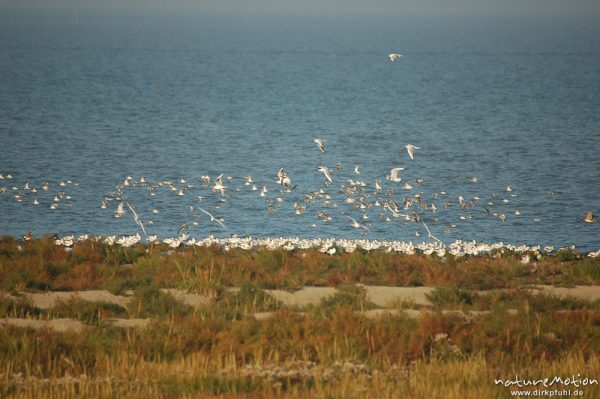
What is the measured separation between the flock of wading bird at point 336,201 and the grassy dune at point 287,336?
942 centimetres

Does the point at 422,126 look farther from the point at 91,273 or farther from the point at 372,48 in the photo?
the point at 372,48

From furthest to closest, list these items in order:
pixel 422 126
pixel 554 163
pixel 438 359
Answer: pixel 422 126
pixel 554 163
pixel 438 359

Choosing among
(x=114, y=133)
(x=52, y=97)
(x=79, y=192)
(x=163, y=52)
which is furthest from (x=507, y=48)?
(x=79, y=192)

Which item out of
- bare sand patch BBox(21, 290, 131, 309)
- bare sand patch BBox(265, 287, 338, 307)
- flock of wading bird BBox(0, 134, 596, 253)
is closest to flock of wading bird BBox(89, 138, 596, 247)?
flock of wading bird BBox(0, 134, 596, 253)

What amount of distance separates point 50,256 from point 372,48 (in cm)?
16894

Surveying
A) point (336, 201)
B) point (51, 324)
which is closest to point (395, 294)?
point (51, 324)

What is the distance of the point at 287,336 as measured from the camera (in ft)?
50.8

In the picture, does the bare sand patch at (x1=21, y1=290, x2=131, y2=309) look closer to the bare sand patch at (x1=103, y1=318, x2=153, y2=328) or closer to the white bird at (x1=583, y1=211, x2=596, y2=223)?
the bare sand patch at (x1=103, y1=318, x2=153, y2=328)

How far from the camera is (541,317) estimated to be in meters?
16.6

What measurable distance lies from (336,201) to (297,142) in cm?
2225

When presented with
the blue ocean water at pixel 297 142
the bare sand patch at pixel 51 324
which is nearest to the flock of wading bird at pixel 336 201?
the blue ocean water at pixel 297 142

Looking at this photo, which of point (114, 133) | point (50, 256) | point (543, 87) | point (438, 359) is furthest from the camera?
point (543, 87)

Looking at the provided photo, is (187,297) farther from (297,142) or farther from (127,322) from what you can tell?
(297,142)

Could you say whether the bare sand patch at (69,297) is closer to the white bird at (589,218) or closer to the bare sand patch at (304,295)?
the bare sand patch at (304,295)
